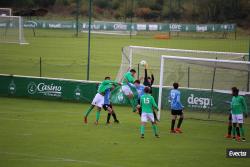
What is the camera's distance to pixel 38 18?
86.3 m

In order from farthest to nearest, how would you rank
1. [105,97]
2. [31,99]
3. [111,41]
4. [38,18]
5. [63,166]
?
[38,18] < [111,41] < [31,99] < [105,97] < [63,166]

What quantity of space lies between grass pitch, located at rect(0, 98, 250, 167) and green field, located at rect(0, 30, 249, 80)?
1436 cm

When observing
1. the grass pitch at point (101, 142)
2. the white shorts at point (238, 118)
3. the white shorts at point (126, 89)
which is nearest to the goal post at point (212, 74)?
the grass pitch at point (101, 142)

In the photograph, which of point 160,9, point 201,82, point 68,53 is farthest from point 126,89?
point 160,9

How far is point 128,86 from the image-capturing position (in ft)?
96.8

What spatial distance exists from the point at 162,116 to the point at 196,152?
830cm

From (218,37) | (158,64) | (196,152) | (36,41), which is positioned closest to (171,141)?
(196,152)

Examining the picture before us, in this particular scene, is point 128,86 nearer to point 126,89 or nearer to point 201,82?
point 126,89

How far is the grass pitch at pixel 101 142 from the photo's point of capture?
63.0ft

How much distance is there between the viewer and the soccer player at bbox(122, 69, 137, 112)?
2875 cm

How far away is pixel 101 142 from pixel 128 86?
24.4ft

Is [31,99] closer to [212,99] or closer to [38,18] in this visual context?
[212,99]

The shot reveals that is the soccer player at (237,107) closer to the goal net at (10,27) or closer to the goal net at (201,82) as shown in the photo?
the goal net at (201,82)

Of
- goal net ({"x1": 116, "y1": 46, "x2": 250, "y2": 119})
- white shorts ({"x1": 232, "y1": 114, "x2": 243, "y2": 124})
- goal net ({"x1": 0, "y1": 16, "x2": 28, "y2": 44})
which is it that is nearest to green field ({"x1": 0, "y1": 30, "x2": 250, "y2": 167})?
goal net ({"x1": 116, "y1": 46, "x2": 250, "y2": 119})
